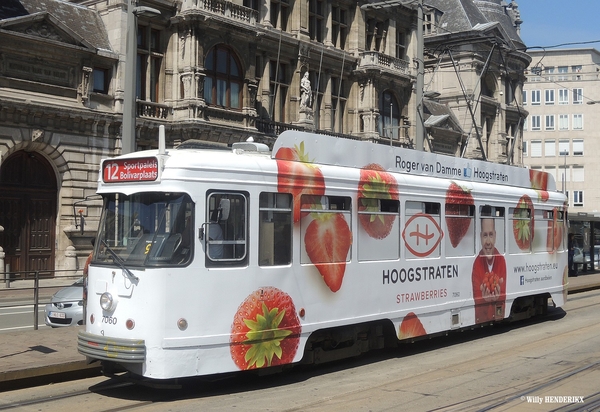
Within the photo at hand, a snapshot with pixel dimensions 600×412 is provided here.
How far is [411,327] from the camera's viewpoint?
12352 millimetres

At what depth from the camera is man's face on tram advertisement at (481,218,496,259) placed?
47.0ft

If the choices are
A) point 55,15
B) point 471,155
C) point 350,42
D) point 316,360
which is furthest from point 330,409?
point 471,155

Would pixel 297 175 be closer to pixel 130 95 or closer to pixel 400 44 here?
pixel 130 95

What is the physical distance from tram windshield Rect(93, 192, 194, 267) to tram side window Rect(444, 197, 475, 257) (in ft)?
18.4

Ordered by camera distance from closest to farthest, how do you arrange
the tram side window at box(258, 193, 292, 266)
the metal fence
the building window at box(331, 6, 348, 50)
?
the tram side window at box(258, 193, 292, 266), the metal fence, the building window at box(331, 6, 348, 50)

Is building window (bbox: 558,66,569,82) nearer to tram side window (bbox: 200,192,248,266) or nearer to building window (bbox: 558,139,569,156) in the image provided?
building window (bbox: 558,139,569,156)

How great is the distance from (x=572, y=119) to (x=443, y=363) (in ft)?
286

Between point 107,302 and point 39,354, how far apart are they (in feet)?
8.48

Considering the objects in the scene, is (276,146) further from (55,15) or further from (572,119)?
(572,119)

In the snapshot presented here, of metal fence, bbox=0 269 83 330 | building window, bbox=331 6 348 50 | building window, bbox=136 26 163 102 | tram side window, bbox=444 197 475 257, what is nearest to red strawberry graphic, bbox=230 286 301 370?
tram side window, bbox=444 197 475 257

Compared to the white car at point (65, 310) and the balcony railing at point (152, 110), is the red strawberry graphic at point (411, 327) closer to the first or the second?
the white car at point (65, 310)

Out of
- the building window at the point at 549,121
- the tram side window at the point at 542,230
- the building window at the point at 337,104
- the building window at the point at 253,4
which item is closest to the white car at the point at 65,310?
the tram side window at the point at 542,230

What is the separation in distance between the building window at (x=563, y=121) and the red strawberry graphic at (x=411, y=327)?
8619 centimetres

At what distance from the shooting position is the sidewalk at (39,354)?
1008 centimetres
